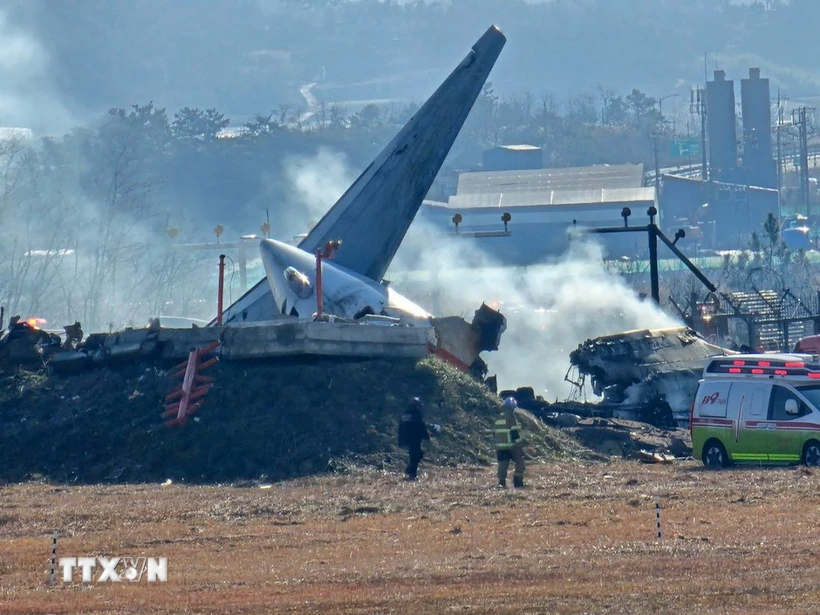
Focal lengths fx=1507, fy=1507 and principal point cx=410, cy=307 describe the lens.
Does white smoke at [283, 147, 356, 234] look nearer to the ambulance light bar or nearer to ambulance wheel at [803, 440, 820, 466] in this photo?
the ambulance light bar

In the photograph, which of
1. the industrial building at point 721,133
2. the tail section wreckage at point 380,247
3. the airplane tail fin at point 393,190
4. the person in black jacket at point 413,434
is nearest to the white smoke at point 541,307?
the airplane tail fin at point 393,190

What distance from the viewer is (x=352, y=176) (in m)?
140

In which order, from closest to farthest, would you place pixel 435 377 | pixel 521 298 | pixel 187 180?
pixel 435 377 → pixel 521 298 → pixel 187 180

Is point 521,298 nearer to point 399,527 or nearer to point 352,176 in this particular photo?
point 399,527

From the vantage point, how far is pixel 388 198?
3656cm

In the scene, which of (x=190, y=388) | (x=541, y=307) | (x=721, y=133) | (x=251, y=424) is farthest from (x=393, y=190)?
(x=721, y=133)

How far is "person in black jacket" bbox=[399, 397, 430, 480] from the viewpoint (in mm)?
23141

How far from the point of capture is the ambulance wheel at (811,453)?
75.4 feet

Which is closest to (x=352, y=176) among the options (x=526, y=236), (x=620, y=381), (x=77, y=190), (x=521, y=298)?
(x=526, y=236)

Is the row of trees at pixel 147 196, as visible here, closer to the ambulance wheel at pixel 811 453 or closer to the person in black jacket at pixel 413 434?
the person in black jacket at pixel 413 434

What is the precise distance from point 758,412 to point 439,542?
9.13 m

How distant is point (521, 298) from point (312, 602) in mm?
57381

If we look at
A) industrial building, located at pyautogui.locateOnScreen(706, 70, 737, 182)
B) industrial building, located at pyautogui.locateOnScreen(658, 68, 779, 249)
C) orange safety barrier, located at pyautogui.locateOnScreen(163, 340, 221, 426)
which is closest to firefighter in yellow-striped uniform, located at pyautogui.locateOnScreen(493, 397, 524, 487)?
orange safety barrier, located at pyautogui.locateOnScreen(163, 340, 221, 426)

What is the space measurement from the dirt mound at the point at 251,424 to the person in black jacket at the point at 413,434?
3.07ft
